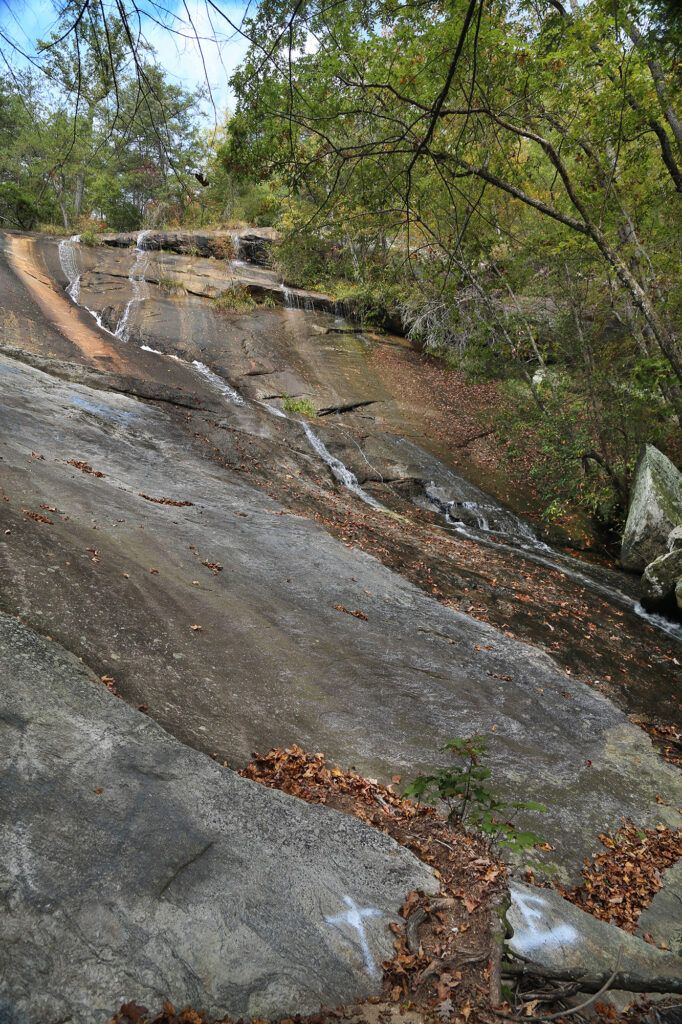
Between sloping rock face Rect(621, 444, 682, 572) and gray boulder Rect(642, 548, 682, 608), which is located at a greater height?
sloping rock face Rect(621, 444, 682, 572)

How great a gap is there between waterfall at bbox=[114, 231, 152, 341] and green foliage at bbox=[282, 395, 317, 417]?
5432 mm

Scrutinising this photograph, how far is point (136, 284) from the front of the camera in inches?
832

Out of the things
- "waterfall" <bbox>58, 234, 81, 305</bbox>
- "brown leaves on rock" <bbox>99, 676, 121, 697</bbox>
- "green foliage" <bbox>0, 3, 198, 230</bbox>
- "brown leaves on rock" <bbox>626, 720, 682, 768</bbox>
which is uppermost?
"waterfall" <bbox>58, 234, 81, 305</bbox>

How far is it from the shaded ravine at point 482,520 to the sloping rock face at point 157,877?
8532 millimetres

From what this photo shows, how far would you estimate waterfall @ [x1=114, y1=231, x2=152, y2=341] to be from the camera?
58.6ft

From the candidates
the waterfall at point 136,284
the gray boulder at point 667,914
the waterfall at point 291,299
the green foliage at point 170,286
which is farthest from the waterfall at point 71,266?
the gray boulder at point 667,914

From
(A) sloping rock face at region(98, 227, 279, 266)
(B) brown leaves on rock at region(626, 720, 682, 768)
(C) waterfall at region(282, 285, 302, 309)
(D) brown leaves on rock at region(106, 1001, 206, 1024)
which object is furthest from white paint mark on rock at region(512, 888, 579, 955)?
(A) sloping rock face at region(98, 227, 279, 266)

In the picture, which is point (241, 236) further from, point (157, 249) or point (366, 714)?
point (366, 714)

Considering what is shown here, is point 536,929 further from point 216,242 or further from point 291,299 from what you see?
point 216,242

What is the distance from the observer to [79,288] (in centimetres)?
1988

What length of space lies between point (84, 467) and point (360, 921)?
22.6 feet

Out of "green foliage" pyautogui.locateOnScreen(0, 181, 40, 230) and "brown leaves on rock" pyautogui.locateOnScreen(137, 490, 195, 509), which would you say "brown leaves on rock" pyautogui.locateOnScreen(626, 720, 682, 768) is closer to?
"brown leaves on rock" pyautogui.locateOnScreen(137, 490, 195, 509)

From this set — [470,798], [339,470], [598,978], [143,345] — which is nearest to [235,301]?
[143,345]

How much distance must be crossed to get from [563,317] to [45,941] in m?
16.4
